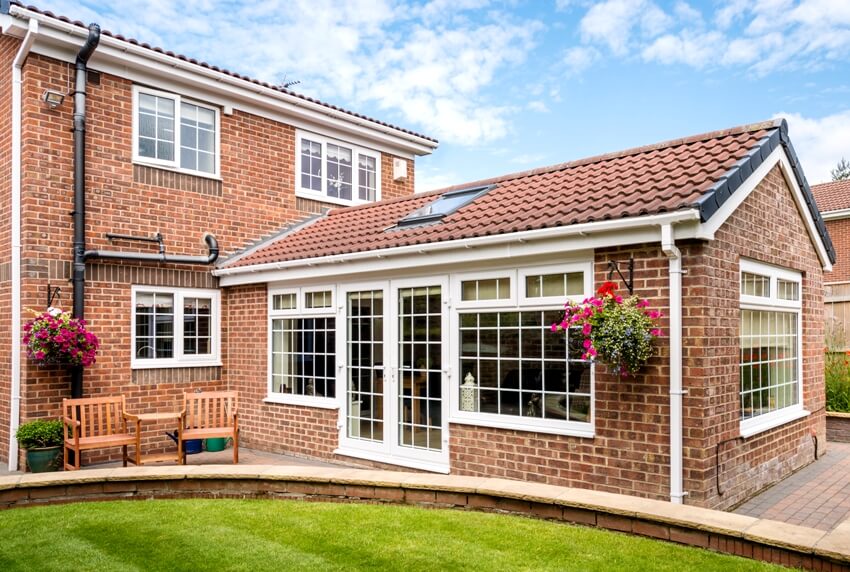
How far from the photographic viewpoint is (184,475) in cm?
666

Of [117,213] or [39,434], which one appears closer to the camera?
[39,434]

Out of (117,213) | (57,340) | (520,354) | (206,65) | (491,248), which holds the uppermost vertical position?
(206,65)

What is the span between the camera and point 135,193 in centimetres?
1051

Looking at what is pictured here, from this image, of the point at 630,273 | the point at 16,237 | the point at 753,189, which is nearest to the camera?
the point at 630,273

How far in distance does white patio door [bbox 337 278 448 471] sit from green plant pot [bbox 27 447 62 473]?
148 inches

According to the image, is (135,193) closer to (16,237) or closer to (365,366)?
(16,237)

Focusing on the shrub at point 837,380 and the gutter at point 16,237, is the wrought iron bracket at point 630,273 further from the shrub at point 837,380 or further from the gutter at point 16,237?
the gutter at point 16,237

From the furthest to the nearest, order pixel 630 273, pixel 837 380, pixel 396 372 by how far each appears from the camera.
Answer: pixel 837 380, pixel 396 372, pixel 630 273

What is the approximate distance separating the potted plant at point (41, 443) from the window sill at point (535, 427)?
526 cm

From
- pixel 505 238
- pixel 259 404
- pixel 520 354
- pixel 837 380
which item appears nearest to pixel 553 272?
pixel 505 238

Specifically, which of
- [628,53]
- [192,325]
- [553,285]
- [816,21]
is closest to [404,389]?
[553,285]

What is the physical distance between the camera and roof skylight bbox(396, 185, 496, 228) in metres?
9.57

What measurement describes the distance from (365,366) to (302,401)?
1416 millimetres

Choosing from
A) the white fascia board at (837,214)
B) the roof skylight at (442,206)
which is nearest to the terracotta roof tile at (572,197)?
the roof skylight at (442,206)
